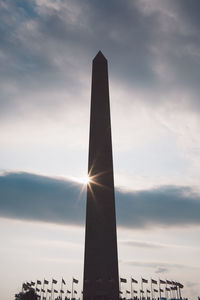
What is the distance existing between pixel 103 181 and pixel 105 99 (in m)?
12.4

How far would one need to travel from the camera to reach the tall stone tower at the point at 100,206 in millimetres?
36000

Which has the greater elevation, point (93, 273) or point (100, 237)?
point (100, 237)

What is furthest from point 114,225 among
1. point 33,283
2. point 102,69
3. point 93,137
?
point 33,283

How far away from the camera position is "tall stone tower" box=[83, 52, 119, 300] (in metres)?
36.0

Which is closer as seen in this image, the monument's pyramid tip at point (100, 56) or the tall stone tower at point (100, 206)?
the tall stone tower at point (100, 206)

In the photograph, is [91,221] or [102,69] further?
[102,69]

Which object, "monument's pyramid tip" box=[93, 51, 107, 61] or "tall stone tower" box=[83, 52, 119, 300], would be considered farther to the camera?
"monument's pyramid tip" box=[93, 51, 107, 61]

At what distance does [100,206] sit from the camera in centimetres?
3900

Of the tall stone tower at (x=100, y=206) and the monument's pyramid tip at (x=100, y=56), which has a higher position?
the monument's pyramid tip at (x=100, y=56)

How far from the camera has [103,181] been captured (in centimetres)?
4012

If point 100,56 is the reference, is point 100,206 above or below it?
below

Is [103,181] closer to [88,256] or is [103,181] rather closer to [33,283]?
[88,256]

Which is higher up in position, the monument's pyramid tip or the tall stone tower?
the monument's pyramid tip

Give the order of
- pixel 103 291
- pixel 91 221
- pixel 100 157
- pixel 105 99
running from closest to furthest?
pixel 103 291, pixel 91 221, pixel 100 157, pixel 105 99
